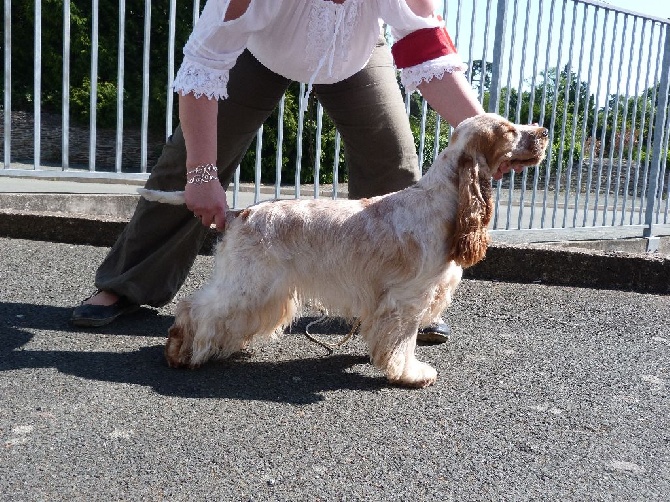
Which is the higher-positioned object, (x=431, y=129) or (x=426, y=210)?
(x=431, y=129)

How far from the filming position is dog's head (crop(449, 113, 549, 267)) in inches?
117

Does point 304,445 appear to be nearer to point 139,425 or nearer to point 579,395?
point 139,425

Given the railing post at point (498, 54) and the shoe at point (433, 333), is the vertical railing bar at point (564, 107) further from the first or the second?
the shoe at point (433, 333)

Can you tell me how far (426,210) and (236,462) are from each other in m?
1.29

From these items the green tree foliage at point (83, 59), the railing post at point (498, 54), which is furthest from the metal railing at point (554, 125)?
the green tree foliage at point (83, 59)

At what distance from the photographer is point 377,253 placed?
10.0 feet

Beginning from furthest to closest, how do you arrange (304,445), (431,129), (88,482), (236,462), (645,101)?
1. (645,101)
2. (431,129)
3. (304,445)
4. (236,462)
5. (88,482)

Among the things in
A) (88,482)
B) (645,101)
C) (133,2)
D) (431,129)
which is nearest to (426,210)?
(88,482)

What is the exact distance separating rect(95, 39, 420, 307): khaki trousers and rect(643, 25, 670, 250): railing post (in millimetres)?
4642

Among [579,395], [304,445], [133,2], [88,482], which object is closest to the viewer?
[88,482]

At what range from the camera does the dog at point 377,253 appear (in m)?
3.03

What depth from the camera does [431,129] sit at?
6629 millimetres

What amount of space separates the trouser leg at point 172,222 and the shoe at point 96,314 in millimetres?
78

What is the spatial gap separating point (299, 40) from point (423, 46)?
1.94 ft
